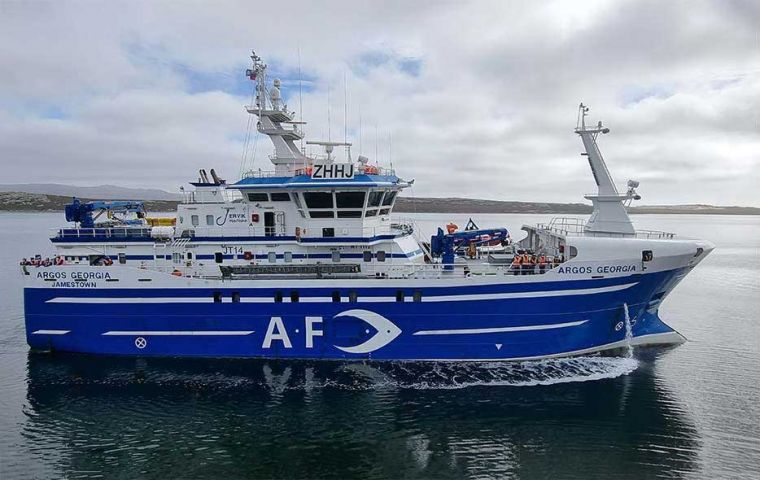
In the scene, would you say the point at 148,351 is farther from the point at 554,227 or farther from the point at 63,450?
the point at 554,227

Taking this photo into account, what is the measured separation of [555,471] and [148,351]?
48.7 feet

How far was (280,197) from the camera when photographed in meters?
18.9

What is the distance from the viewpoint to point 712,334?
23.0 metres

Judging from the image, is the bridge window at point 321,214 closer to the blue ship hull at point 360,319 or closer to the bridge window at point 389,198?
the bridge window at point 389,198

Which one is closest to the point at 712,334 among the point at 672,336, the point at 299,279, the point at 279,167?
the point at 672,336

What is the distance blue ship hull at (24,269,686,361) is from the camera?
55.5 ft

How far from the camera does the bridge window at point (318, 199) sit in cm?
1831

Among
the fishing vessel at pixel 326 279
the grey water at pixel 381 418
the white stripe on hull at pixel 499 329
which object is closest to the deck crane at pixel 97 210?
the fishing vessel at pixel 326 279

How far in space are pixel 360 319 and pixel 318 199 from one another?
483 cm

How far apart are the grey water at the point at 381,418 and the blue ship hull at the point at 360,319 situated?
0.59 meters

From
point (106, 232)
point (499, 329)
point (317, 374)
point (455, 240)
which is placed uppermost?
point (106, 232)

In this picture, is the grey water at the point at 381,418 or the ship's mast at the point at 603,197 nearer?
the grey water at the point at 381,418

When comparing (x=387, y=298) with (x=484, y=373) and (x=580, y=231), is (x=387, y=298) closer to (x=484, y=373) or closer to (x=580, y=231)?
(x=484, y=373)

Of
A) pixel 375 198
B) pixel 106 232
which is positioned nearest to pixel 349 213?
pixel 375 198
